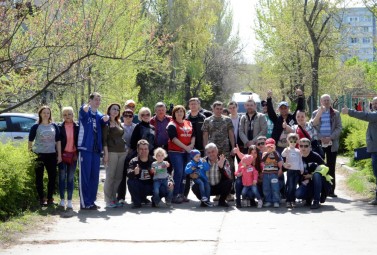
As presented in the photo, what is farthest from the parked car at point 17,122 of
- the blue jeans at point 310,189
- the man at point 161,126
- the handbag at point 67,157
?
the blue jeans at point 310,189

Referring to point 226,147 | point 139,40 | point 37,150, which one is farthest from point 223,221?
point 139,40

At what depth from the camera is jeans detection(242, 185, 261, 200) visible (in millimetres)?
12703

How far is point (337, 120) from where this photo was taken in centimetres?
1418

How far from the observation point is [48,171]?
12633 mm

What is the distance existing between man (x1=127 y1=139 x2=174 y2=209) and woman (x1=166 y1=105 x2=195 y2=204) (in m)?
0.53

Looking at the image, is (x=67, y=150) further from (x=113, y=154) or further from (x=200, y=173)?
(x=200, y=173)

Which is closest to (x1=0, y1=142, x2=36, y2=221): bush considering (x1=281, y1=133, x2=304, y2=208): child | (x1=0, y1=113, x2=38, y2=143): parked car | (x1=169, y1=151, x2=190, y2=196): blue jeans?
(x1=169, y1=151, x2=190, y2=196): blue jeans

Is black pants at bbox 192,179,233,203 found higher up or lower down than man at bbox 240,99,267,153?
lower down

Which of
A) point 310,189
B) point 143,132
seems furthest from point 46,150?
point 310,189

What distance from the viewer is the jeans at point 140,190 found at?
1280 centimetres

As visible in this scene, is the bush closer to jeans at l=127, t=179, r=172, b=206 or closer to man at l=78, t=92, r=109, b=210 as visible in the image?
man at l=78, t=92, r=109, b=210

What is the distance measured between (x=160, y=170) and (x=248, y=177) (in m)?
1.65

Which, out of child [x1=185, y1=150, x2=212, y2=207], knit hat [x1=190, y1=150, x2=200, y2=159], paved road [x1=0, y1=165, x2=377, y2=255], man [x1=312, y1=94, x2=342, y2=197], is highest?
man [x1=312, y1=94, x2=342, y2=197]

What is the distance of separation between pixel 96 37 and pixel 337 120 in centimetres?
515
